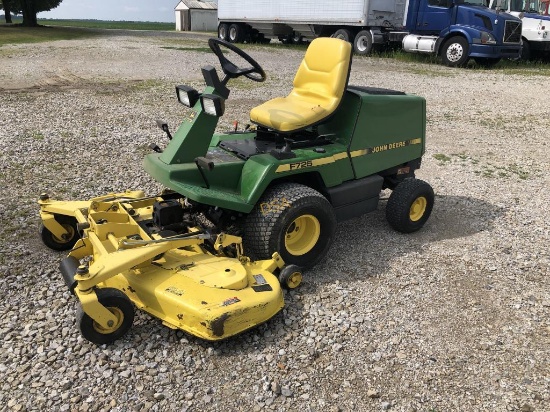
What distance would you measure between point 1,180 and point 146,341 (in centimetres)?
347

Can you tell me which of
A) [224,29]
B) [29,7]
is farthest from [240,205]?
[29,7]

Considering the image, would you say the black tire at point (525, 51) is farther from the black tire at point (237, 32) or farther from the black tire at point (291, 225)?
the black tire at point (291, 225)

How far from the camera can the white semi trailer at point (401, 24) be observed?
614 inches

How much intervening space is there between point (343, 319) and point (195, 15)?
4784 cm

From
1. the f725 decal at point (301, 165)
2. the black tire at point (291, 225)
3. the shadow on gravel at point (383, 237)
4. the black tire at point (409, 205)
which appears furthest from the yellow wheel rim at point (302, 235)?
the black tire at point (409, 205)

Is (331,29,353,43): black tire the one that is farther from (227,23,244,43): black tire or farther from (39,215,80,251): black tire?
(39,215,80,251): black tire

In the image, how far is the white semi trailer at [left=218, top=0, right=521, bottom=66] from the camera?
51.2 ft

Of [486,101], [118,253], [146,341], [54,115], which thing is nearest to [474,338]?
[146,341]

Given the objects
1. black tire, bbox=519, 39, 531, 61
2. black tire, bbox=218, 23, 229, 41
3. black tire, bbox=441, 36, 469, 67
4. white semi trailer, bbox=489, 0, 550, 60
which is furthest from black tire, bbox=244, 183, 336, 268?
black tire, bbox=218, 23, 229, 41

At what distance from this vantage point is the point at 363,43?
19.0m

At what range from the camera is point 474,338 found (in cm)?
333

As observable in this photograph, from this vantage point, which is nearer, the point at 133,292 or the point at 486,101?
the point at 133,292

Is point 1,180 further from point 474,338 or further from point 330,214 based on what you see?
point 474,338

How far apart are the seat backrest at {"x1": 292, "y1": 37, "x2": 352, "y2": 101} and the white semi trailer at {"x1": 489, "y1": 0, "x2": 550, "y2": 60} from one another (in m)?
14.4
